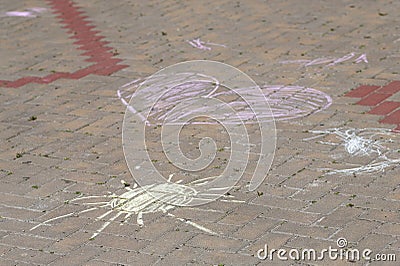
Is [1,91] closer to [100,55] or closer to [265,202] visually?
[100,55]

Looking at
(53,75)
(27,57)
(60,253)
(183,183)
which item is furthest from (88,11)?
(60,253)

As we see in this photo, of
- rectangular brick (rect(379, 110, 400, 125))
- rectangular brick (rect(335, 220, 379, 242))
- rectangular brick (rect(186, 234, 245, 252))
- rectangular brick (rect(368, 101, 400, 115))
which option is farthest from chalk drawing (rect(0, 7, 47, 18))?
rectangular brick (rect(335, 220, 379, 242))

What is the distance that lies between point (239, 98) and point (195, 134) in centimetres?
69

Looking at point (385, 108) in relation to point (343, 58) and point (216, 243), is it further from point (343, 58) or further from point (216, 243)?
point (216, 243)

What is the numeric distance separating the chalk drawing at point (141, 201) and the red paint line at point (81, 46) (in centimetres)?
216

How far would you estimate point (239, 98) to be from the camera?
18.6 ft

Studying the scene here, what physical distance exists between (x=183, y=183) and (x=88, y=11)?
4331 mm

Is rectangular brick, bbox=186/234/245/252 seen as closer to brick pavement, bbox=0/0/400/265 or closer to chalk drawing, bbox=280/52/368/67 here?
brick pavement, bbox=0/0/400/265

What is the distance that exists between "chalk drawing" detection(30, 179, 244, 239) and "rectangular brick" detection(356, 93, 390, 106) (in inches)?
57.4

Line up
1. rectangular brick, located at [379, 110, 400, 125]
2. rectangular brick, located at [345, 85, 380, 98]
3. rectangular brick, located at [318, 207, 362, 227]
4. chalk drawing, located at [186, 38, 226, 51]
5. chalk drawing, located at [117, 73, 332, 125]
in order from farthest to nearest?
chalk drawing, located at [186, 38, 226, 51] → rectangular brick, located at [345, 85, 380, 98] → chalk drawing, located at [117, 73, 332, 125] → rectangular brick, located at [379, 110, 400, 125] → rectangular brick, located at [318, 207, 362, 227]

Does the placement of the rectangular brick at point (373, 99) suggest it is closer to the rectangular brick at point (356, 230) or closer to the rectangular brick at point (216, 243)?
the rectangular brick at point (356, 230)

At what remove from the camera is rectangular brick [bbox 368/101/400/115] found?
204 inches

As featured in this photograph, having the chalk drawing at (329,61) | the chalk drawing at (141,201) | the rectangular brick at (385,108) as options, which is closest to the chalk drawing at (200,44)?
→ the chalk drawing at (329,61)

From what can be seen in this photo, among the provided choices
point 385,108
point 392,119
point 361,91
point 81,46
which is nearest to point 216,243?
point 392,119
